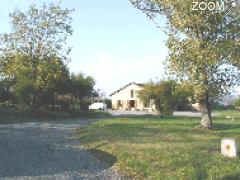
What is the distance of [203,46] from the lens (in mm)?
29734

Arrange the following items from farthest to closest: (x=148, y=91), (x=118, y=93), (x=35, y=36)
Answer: (x=118, y=93) → (x=148, y=91) → (x=35, y=36)

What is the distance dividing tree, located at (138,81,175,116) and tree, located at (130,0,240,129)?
26848mm

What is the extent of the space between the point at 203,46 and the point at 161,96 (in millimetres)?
28294

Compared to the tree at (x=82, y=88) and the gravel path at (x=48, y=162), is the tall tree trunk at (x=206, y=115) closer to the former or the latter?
the gravel path at (x=48, y=162)

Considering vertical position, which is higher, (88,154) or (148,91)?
(148,91)

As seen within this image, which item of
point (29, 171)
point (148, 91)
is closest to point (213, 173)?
point (29, 171)

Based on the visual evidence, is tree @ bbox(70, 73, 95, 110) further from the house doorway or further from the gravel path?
the house doorway

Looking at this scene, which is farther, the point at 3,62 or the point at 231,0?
the point at 3,62

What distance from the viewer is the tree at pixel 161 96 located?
5772 cm

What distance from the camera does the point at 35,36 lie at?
52594 mm

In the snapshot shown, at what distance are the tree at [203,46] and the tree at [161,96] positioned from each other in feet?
88.1

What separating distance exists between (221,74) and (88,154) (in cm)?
1337

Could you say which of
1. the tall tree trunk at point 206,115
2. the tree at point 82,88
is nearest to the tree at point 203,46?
the tall tree trunk at point 206,115

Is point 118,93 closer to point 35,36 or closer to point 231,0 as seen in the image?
point 35,36
